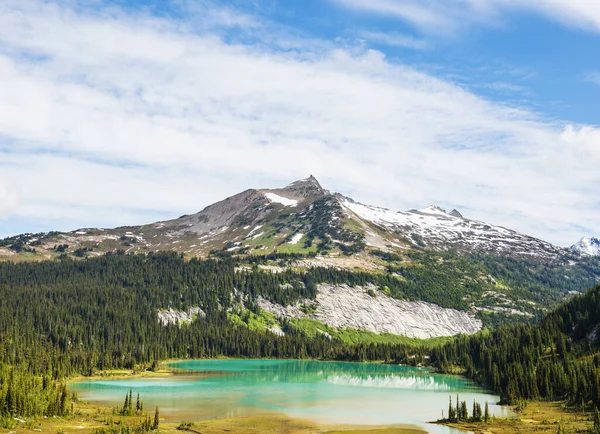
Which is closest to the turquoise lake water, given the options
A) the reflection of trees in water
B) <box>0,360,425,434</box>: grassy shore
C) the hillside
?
the reflection of trees in water

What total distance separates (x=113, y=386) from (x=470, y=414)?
82.1 m

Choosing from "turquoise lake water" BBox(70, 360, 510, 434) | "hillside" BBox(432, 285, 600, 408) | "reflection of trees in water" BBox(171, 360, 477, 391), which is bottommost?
"reflection of trees in water" BBox(171, 360, 477, 391)

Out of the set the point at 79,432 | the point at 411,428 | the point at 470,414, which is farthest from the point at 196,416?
the point at 470,414

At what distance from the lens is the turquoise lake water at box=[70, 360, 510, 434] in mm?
93750

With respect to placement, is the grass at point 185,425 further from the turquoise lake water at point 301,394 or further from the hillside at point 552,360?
the hillside at point 552,360

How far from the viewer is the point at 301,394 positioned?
12138 cm

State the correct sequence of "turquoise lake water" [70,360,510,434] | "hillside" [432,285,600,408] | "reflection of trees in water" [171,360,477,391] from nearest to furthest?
"turquoise lake water" [70,360,510,434] → "hillside" [432,285,600,408] → "reflection of trees in water" [171,360,477,391]

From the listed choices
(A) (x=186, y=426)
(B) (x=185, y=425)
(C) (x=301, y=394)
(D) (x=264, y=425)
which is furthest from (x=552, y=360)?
(A) (x=186, y=426)

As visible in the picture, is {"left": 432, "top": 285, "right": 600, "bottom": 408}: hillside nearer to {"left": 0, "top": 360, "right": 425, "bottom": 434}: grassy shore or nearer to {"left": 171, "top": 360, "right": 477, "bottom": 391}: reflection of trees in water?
{"left": 171, "top": 360, "right": 477, "bottom": 391}: reflection of trees in water

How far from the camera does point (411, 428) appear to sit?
8300 centimetres

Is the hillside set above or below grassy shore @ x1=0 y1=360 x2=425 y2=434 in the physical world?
above

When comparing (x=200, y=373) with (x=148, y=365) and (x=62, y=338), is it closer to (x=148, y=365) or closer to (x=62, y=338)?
(x=148, y=365)

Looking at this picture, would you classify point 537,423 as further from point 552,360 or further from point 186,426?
point 552,360

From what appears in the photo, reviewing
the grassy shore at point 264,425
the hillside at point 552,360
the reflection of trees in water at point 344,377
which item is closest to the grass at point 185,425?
the grassy shore at point 264,425
